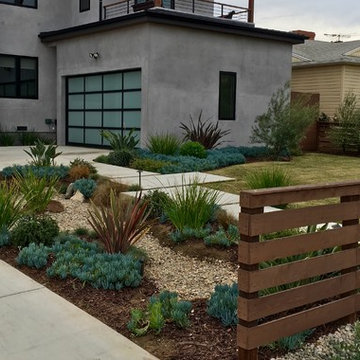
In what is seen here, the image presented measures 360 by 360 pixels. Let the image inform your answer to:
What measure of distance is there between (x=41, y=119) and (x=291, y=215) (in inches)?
774

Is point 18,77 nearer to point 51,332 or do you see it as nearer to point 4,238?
point 4,238

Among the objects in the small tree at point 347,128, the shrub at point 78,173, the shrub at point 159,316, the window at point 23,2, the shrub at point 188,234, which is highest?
the window at point 23,2

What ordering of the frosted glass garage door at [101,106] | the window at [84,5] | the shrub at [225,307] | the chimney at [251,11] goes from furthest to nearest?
the window at [84,5], the chimney at [251,11], the frosted glass garage door at [101,106], the shrub at [225,307]

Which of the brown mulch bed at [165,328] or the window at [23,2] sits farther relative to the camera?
the window at [23,2]

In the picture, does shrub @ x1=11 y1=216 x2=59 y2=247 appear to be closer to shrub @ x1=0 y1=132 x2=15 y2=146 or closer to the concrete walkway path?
the concrete walkway path

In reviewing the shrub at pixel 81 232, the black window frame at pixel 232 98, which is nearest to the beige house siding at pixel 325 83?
the black window frame at pixel 232 98

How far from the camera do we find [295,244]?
3.58 metres

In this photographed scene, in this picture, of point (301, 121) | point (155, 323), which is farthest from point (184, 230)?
point (301, 121)

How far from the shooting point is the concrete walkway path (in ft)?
11.5

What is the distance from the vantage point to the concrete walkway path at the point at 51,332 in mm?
3492

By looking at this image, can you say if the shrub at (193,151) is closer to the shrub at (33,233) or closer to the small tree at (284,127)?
the small tree at (284,127)

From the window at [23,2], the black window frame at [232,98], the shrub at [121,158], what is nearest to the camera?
the shrub at [121,158]

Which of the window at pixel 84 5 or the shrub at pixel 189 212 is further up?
the window at pixel 84 5

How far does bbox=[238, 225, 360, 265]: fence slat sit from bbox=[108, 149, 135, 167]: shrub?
9.80 m
